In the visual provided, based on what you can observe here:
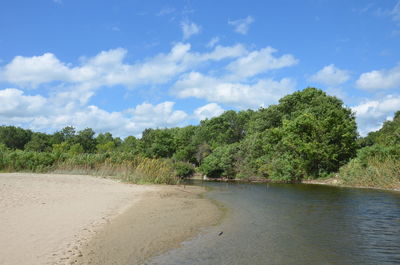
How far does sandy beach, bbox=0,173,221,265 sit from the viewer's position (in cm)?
714

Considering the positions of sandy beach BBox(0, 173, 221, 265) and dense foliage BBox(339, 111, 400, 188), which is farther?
dense foliage BBox(339, 111, 400, 188)

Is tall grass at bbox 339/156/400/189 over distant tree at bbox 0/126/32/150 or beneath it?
beneath

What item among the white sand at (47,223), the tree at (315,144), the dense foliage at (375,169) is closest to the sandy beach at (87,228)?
the white sand at (47,223)

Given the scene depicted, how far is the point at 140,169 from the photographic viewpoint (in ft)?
101

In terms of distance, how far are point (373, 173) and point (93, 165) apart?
96.8ft


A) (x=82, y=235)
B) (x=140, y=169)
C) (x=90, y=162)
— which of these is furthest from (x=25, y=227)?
(x=90, y=162)

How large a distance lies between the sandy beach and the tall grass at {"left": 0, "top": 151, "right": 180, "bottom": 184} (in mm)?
15039

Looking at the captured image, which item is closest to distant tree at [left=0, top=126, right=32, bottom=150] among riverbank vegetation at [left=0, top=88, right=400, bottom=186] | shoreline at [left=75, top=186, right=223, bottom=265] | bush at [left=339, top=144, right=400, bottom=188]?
riverbank vegetation at [left=0, top=88, right=400, bottom=186]

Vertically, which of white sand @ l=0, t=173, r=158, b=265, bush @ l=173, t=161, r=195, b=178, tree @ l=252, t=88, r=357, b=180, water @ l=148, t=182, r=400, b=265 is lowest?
water @ l=148, t=182, r=400, b=265

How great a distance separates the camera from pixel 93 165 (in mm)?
37000

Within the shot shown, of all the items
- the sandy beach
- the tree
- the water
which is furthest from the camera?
the tree

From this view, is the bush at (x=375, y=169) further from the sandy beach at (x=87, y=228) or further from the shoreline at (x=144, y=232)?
the sandy beach at (x=87, y=228)

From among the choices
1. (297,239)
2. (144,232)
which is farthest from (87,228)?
(297,239)

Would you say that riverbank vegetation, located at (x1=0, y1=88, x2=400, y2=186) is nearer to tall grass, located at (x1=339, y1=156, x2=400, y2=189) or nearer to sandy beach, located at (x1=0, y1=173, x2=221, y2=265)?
tall grass, located at (x1=339, y1=156, x2=400, y2=189)
